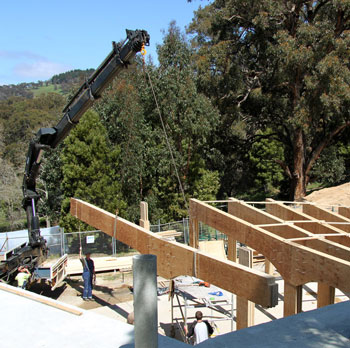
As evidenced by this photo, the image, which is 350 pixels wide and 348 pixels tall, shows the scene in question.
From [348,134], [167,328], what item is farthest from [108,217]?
[348,134]

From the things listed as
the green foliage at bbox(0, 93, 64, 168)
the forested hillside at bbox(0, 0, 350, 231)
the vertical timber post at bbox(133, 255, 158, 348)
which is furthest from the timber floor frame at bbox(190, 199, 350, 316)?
the green foliage at bbox(0, 93, 64, 168)

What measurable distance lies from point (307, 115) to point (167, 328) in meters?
14.3

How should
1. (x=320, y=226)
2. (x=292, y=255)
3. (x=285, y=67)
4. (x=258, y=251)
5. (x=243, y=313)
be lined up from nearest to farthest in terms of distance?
(x=243, y=313) → (x=292, y=255) → (x=258, y=251) → (x=320, y=226) → (x=285, y=67)

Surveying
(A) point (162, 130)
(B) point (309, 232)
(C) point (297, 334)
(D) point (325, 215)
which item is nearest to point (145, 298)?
(C) point (297, 334)

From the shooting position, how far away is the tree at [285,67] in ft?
63.1

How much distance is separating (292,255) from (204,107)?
50.3 ft

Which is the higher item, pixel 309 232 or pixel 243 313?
pixel 309 232

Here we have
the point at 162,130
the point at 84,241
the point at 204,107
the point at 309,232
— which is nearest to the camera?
the point at 309,232

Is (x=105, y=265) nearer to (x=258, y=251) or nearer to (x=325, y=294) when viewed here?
(x=258, y=251)

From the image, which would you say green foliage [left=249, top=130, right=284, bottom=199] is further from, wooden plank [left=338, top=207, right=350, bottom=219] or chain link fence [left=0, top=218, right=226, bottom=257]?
wooden plank [left=338, top=207, right=350, bottom=219]

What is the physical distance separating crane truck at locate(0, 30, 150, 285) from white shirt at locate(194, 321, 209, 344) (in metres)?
5.54

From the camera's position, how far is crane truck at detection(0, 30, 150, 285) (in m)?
9.97

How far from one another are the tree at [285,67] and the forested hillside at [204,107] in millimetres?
60

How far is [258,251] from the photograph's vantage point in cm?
739
